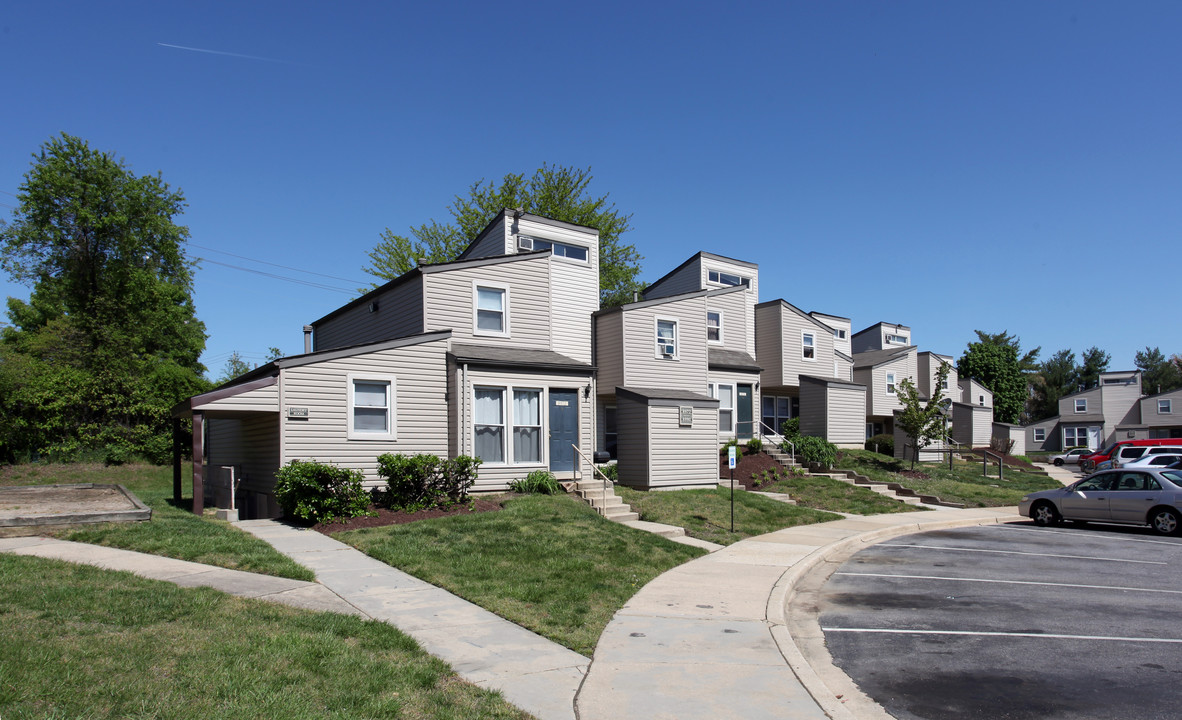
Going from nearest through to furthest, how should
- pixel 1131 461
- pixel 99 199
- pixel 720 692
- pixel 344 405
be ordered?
1. pixel 720 692
2. pixel 344 405
3. pixel 1131 461
4. pixel 99 199

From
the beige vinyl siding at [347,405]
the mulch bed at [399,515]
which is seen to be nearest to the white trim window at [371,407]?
the beige vinyl siding at [347,405]

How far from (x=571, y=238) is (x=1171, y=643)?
19.0 metres

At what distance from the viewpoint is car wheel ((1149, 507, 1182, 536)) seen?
17031 mm

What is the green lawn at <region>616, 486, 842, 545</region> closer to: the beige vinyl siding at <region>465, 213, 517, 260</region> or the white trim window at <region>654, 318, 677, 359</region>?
the white trim window at <region>654, 318, 677, 359</region>

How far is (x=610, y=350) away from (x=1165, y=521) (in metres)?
14.6

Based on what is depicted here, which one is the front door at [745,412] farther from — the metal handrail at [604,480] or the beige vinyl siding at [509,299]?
the beige vinyl siding at [509,299]

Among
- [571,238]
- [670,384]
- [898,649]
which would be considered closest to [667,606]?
[898,649]

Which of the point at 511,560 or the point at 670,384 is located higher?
the point at 670,384

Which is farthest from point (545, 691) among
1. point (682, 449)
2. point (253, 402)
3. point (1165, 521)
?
point (1165, 521)

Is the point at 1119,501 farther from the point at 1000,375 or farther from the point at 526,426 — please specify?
the point at 1000,375

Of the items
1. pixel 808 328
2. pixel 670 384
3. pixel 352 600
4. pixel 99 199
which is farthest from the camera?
pixel 99 199

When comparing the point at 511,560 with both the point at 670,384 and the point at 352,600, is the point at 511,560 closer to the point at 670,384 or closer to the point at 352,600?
the point at 352,600

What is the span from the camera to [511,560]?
36.1 feet

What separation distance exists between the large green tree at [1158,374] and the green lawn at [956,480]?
74262mm
